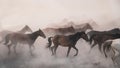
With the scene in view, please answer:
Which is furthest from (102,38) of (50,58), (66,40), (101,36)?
(50,58)

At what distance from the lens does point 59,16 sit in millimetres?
2059

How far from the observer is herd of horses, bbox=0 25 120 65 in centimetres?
197

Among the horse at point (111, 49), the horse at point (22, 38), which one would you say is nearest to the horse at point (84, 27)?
the horse at point (111, 49)

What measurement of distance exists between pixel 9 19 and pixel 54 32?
34cm

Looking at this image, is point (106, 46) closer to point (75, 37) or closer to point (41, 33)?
point (75, 37)

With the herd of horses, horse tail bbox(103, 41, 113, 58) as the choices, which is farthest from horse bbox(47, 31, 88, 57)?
horse tail bbox(103, 41, 113, 58)

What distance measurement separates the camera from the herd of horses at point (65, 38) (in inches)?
77.4

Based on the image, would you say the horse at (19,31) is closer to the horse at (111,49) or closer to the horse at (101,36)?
the horse at (101,36)

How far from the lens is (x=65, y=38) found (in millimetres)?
2031

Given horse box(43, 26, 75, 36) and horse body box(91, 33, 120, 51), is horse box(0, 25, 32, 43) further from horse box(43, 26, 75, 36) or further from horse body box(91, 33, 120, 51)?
horse body box(91, 33, 120, 51)

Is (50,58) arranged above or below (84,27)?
below

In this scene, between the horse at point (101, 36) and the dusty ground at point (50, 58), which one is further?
the horse at point (101, 36)

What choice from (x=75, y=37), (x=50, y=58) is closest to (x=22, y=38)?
(x=50, y=58)

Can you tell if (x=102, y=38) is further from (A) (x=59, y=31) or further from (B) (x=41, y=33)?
(B) (x=41, y=33)
